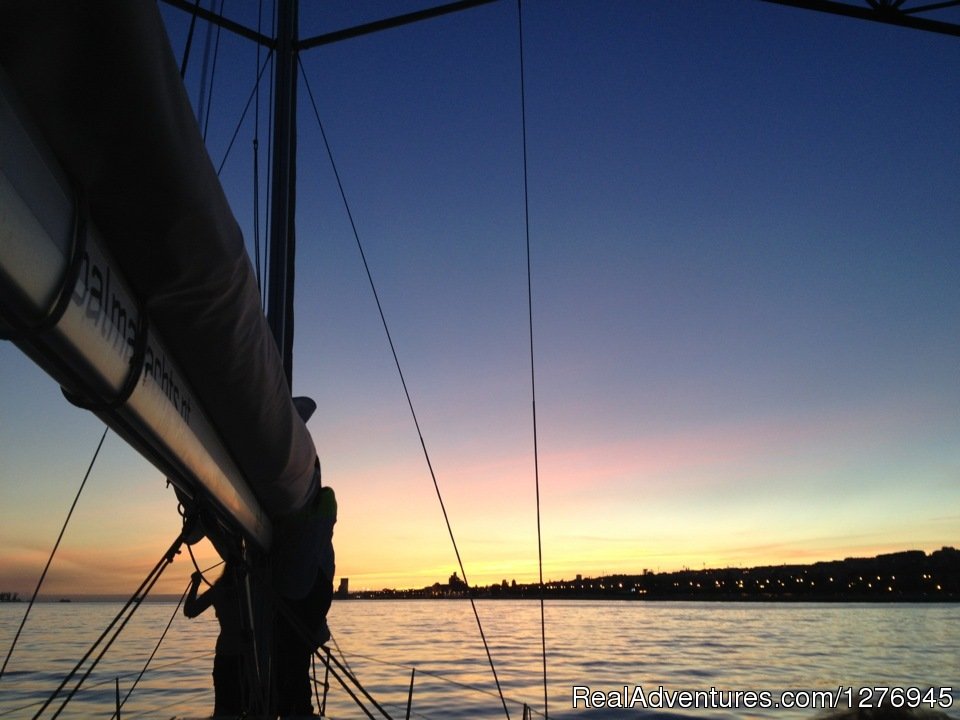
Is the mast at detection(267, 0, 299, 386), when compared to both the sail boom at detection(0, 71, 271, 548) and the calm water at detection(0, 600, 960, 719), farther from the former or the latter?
the calm water at detection(0, 600, 960, 719)

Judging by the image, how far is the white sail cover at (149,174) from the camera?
1139mm

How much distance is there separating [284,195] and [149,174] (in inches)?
168

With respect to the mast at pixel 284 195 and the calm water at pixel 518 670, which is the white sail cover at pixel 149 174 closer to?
the mast at pixel 284 195

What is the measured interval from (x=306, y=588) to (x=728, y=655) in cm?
2881

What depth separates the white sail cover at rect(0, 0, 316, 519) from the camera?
1.14 meters

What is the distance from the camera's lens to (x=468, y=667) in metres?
21.8

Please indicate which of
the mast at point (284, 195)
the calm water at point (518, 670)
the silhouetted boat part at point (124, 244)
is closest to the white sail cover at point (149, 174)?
the silhouetted boat part at point (124, 244)

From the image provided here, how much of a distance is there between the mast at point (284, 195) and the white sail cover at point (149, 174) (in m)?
2.85

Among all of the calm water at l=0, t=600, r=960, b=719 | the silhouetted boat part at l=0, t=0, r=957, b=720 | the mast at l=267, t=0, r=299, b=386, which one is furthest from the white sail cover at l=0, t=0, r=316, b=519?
the calm water at l=0, t=600, r=960, b=719

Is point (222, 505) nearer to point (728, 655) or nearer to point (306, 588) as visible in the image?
point (306, 588)

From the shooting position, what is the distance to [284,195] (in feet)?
18.1

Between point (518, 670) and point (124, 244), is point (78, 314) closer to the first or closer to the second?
point (124, 244)

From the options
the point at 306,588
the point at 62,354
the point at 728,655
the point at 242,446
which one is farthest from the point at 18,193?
the point at 728,655

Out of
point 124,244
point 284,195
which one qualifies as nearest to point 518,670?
point 284,195
